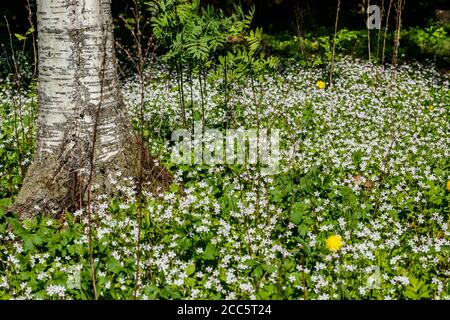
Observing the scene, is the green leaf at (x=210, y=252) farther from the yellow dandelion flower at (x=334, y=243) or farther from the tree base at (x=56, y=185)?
the tree base at (x=56, y=185)

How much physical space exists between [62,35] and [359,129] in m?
4.30

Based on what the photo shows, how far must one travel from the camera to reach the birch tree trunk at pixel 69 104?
396 cm

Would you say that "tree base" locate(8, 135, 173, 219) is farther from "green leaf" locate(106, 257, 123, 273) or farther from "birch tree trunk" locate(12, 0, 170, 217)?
"green leaf" locate(106, 257, 123, 273)

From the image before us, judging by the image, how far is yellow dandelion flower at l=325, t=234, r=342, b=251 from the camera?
3.47 metres

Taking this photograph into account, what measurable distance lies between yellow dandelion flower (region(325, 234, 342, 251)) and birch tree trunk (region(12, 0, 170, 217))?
73.4 inches

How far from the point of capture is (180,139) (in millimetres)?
5988
